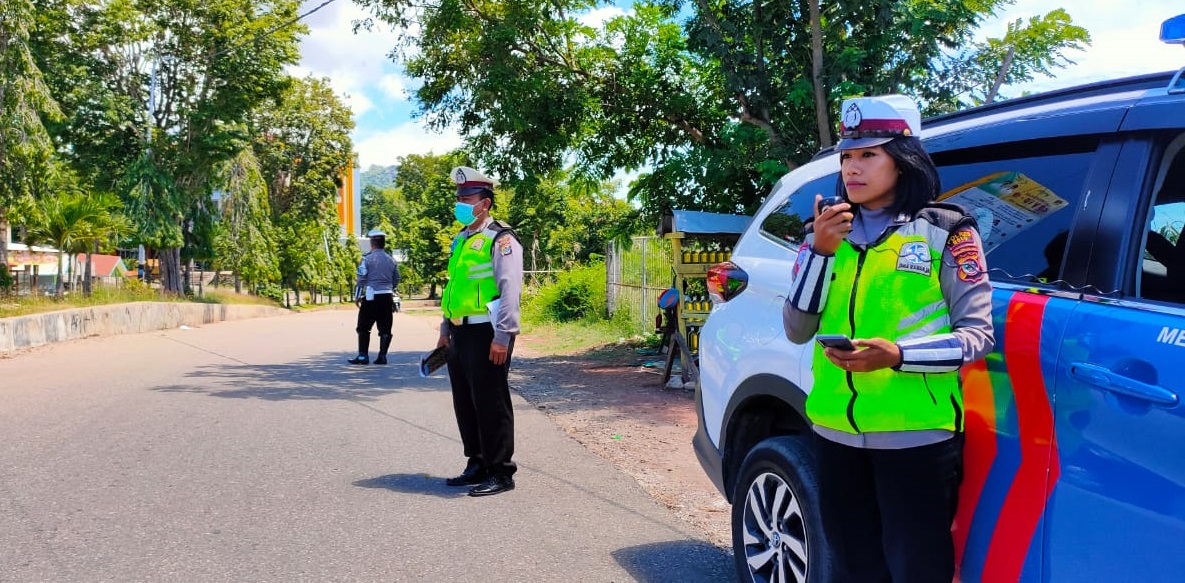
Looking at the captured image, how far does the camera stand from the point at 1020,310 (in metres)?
2.40

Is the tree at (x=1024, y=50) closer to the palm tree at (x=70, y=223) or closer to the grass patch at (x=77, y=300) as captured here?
the grass patch at (x=77, y=300)

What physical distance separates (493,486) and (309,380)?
5.97 metres

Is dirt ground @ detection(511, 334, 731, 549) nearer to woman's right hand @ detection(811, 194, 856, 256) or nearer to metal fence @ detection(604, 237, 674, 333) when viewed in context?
metal fence @ detection(604, 237, 674, 333)

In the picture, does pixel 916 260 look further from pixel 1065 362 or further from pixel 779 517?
pixel 779 517

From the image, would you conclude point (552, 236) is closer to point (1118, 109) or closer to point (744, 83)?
point (744, 83)

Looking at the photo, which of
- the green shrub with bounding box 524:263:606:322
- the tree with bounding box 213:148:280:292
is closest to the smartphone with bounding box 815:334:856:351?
the green shrub with bounding box 524:263:606:322

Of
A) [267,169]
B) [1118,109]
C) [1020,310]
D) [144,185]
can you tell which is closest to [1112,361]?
[1020,310]

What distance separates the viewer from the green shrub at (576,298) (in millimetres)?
21344

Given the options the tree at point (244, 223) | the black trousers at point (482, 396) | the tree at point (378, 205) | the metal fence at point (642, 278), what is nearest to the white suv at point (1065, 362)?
Answer: the black trousers at point (482, 396)

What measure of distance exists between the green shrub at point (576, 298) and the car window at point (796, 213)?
16.9 meters

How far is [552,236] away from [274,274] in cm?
1299

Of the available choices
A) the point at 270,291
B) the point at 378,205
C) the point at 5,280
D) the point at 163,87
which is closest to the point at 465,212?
the point at 5,280

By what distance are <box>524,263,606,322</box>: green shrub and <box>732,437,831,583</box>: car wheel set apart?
17.2 meters

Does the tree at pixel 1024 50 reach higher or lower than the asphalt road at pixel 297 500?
higher
